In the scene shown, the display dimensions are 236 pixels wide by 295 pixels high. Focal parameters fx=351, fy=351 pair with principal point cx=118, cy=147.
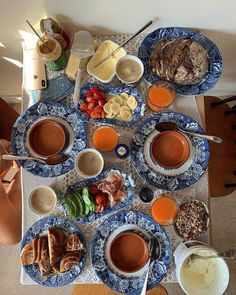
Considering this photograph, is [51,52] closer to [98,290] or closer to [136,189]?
[136,189]

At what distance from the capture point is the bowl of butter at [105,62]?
4.15 feet

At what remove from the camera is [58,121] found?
1246 millimetres

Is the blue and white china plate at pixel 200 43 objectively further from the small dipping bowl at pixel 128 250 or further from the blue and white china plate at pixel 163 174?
the small dipping bowl at pixel 128 250

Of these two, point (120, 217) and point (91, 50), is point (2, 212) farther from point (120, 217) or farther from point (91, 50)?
point (91, 50)

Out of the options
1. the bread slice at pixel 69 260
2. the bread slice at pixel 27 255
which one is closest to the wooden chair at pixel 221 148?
the bread slice at pixel 69 260

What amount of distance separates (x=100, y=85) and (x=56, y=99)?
0.54 feet

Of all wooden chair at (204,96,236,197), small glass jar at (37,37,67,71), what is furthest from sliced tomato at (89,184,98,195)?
wooden chair at (204,96,236,197)

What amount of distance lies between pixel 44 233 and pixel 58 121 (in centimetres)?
39

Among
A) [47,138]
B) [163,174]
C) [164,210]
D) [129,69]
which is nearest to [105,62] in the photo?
[129,69]

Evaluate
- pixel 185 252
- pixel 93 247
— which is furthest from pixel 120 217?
pixel 185 252

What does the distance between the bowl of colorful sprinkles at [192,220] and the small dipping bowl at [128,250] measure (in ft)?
0.45

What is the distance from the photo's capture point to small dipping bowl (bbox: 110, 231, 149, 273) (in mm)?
1192

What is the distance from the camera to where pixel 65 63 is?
4.19 ft

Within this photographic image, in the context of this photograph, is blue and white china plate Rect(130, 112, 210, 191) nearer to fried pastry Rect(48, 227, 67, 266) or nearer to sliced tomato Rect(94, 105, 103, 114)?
sliced tomato Rect(94, 105, 103, 114)
